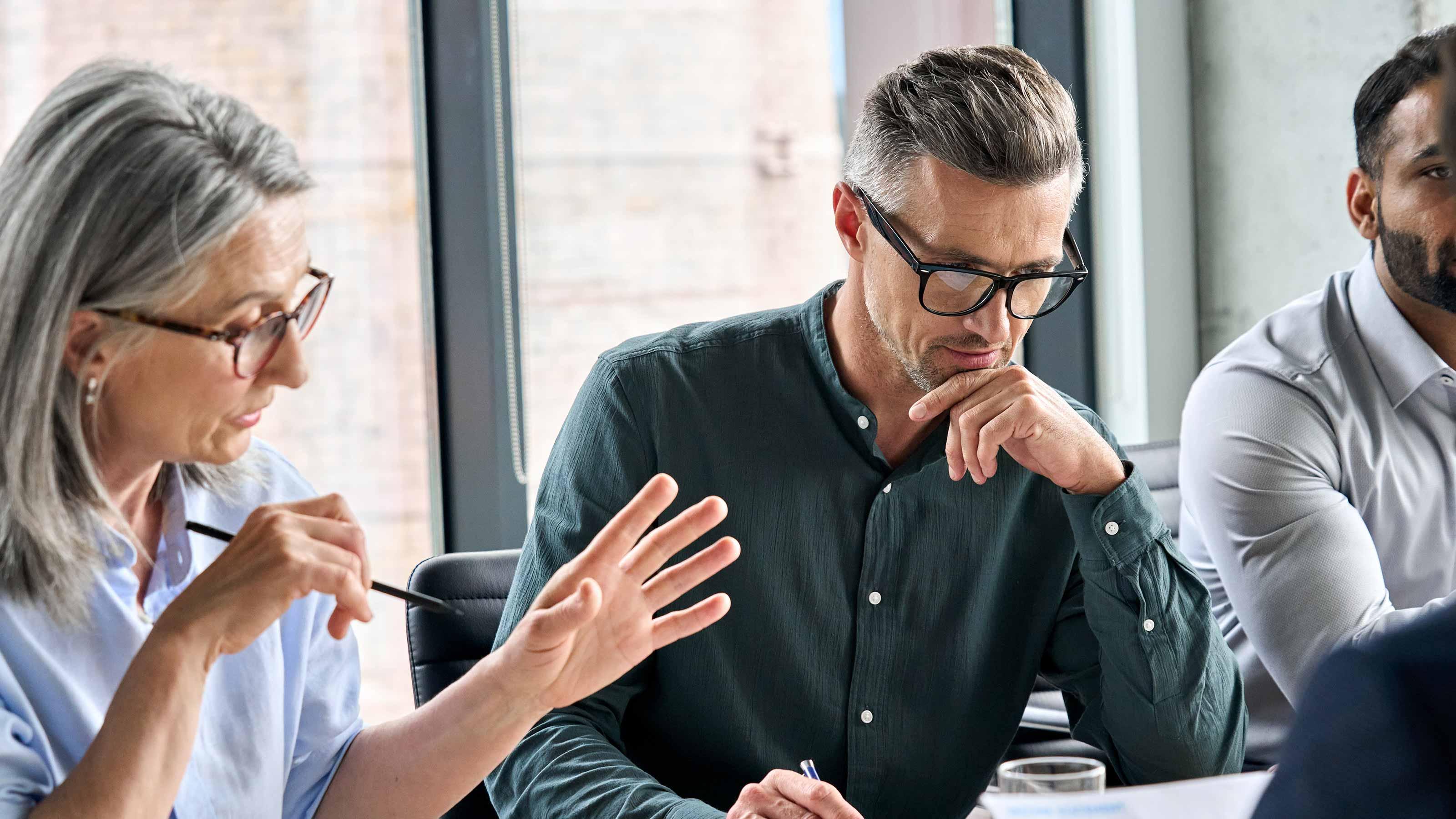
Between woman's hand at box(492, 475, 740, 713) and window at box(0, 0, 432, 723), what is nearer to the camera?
woman's hand at box(492, 475, 740, 713)

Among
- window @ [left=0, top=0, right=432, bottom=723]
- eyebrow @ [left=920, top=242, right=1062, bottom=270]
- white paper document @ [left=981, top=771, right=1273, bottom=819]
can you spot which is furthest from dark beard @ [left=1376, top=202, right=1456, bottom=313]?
window @ [left=0, top=0, right=432, bottom=723]

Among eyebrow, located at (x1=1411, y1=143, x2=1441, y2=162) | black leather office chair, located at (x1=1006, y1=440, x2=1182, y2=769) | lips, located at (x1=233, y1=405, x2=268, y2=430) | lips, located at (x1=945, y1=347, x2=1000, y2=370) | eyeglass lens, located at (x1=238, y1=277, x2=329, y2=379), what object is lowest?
black leather office chair, located at (x1=1006, y1=440, x2=1182, y2=769)

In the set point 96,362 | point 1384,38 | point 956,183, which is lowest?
point 96,362

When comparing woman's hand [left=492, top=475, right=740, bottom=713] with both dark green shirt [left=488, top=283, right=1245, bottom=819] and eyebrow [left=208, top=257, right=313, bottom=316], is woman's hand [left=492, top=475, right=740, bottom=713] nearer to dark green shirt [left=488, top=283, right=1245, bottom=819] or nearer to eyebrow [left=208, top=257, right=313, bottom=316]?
dark green shirt [left=488, top=283, right=1245, bottom=819]

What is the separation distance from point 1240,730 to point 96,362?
1265 millimetres

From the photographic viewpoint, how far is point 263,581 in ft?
3.26

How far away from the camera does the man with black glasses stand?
140 centimetres

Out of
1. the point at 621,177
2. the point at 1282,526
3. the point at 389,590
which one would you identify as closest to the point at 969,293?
the point at 1282,526

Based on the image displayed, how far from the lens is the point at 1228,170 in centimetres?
295

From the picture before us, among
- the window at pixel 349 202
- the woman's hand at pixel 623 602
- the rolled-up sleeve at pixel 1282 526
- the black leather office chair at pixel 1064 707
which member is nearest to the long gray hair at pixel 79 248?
the woman's hand at pixel 623 602

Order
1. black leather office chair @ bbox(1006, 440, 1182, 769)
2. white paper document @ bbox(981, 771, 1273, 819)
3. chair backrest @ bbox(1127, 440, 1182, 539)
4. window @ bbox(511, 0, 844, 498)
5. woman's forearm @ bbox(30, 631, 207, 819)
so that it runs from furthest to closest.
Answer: window @ bbox(511, 0, 844, 498) → chair backrest @ bbox(1127, 440, 1182, 539) → black leather office chair @ bbox(1006, 440, 1182, 769) → woman's forearm @ bbox(30, 631, 207, 819) → white paper document @ bbox(981, 771, 1273, 819)

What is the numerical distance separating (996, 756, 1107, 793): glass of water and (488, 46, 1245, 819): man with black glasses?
512 mm

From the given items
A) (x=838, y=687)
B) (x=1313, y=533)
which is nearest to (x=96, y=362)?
(x=838, y=687)

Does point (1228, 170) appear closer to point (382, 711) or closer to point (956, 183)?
point (956, 183)
